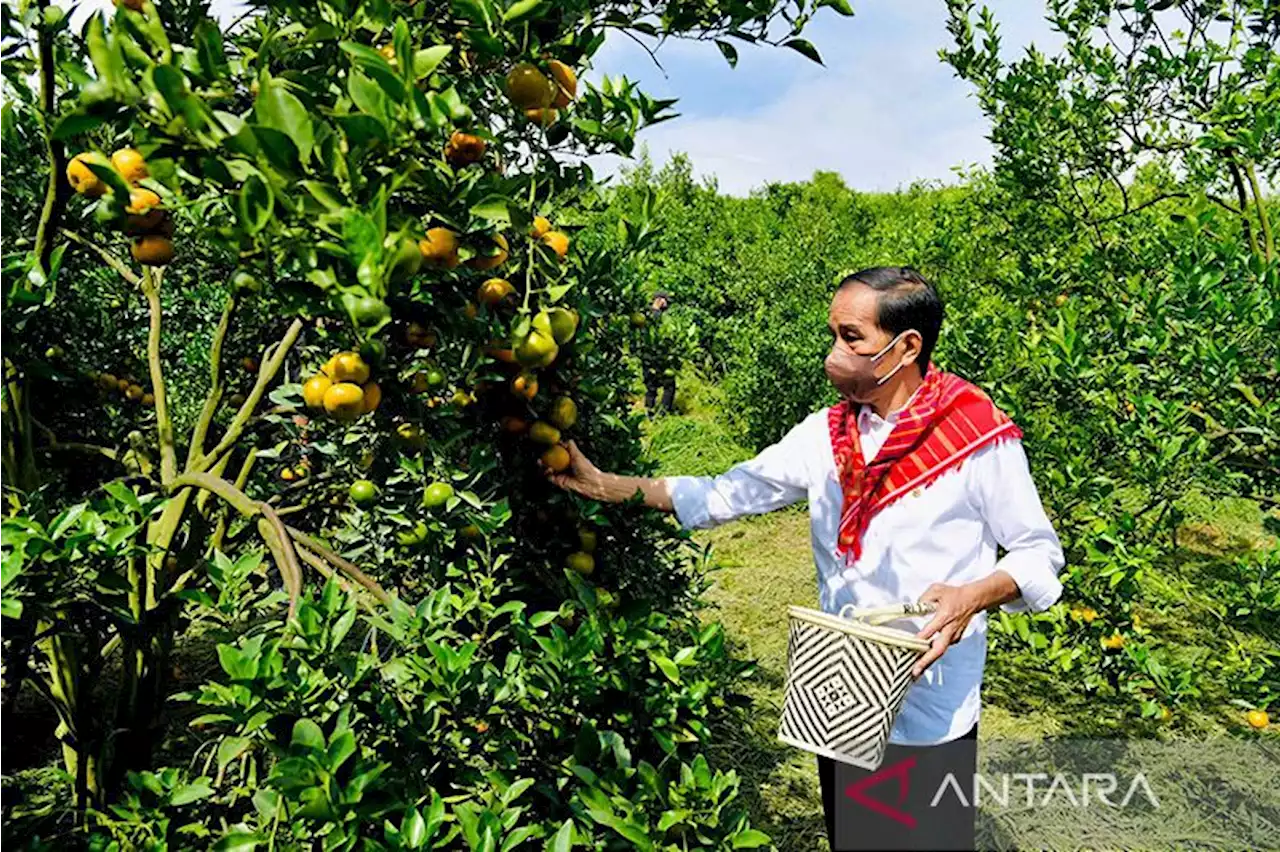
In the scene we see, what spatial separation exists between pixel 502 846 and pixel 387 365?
0.68m

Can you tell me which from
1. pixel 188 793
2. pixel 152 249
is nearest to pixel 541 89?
pixel 152 249

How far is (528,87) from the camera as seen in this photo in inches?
49.5

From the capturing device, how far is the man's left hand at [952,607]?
148 centimetres

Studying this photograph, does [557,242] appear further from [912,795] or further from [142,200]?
[912,795]

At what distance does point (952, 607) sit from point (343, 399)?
3.17 feet

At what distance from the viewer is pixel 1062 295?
11.5 ft

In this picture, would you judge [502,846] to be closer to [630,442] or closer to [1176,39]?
[630,442]

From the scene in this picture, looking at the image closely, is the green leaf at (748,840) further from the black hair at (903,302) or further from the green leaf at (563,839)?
the black hair at (903,302)

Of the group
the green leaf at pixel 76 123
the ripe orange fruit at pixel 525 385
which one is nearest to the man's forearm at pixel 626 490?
the ripe orange fruit at pixel 525 385

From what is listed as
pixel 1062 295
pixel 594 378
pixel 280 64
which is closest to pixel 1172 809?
pixel 1062 295

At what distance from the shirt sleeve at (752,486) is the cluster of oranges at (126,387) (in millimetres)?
1521

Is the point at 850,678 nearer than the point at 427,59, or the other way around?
the point at 427,59

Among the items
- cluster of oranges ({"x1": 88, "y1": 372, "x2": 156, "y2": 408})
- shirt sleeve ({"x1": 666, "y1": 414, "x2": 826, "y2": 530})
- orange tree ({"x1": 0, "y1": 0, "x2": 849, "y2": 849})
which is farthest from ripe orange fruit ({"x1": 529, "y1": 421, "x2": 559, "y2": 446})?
cluster of oranges ({"x1": 88, "y1": 372, "x2": 156, "y2": 408})

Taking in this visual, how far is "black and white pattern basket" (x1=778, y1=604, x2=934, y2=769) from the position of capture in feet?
4.64
